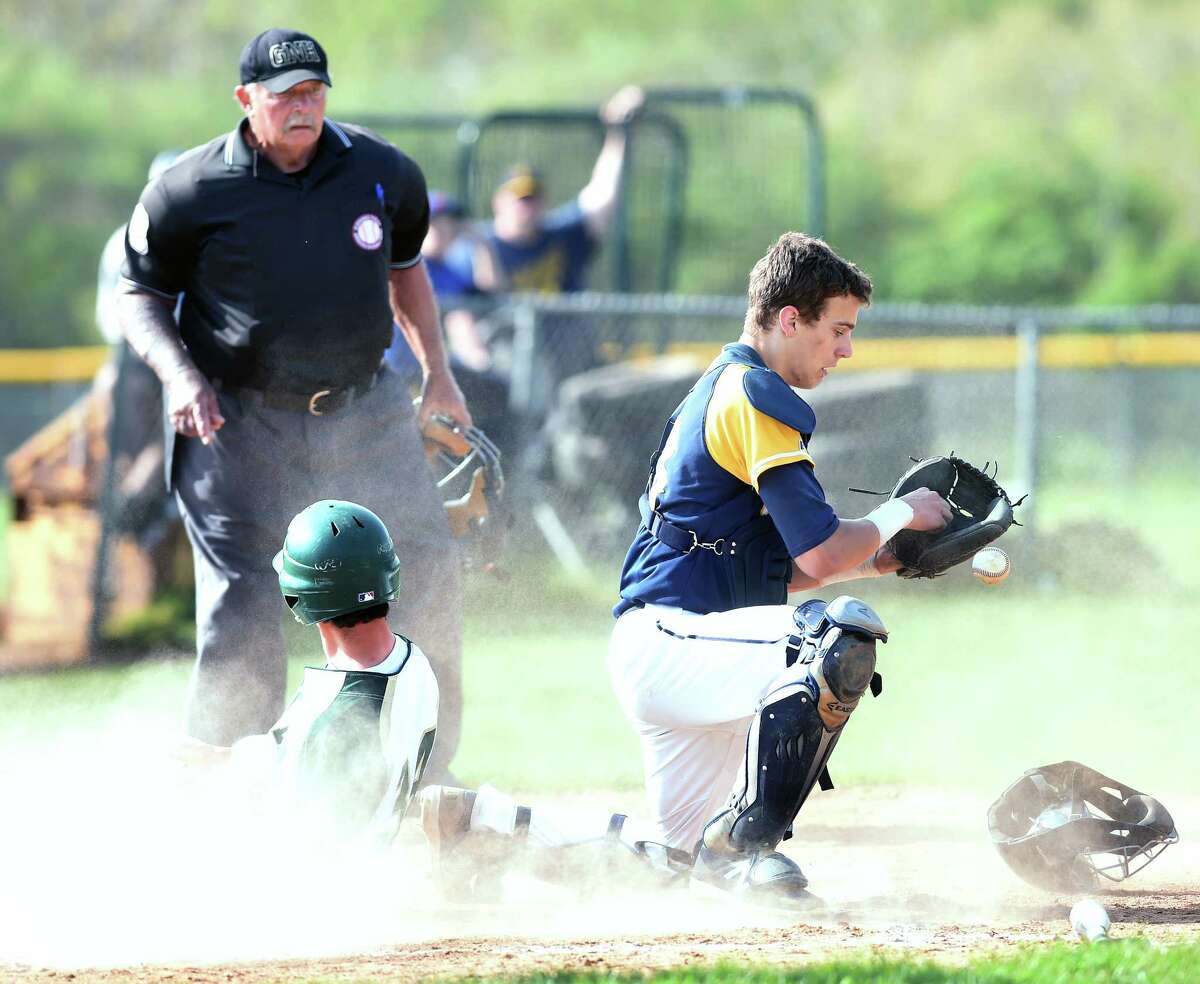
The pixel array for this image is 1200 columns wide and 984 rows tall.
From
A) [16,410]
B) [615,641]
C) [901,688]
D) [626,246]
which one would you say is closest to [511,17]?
[16,410]

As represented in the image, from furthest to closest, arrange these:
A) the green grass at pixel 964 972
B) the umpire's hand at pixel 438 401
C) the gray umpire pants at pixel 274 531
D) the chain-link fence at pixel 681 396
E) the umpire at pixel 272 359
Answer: the chain-link fence at pixel 681 396 < the umpire's hand at pixel 438 401 < the gray umpire pants at pixel 274 531 < the umpire at pixel 272 359 < the green grass at pixel 964 972

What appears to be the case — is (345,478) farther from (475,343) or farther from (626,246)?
(626,246)

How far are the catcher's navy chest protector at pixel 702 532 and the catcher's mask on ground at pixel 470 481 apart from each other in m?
1.15

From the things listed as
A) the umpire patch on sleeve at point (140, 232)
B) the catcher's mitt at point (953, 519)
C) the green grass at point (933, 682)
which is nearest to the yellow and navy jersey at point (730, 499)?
the catcher's mitt at point (953, 519)

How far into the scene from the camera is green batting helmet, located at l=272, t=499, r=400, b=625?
169 inches

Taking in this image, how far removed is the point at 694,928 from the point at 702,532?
978mm

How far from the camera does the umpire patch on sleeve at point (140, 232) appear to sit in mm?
5156

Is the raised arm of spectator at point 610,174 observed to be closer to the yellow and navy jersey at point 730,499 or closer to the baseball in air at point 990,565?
the yellow and navy jersey at point 730,499

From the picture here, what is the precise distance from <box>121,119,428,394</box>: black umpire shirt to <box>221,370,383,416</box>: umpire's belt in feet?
0.06

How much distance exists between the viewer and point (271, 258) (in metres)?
5.14

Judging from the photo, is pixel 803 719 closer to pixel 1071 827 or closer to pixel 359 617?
pixel 1071 827

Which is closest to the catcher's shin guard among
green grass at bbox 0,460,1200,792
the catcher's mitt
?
the catcher's mitt

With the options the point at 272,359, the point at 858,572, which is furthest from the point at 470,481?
the point at 858,572

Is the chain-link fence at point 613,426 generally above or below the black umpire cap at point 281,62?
below
